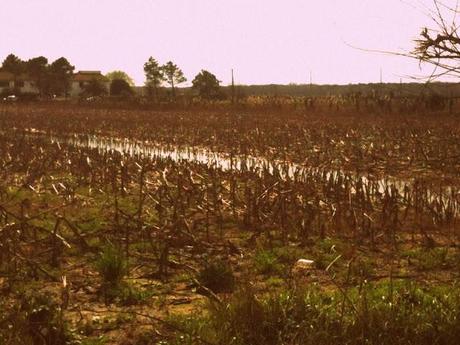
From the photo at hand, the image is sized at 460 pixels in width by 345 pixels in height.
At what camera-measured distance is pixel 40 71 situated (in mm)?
80562

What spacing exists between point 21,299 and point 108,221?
378cm

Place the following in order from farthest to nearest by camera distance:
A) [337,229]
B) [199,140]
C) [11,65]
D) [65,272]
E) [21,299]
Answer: [11,65] → [199,140] → [337,229] → [65,272] → [21,299]

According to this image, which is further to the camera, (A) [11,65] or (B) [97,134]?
(A) [11,65]

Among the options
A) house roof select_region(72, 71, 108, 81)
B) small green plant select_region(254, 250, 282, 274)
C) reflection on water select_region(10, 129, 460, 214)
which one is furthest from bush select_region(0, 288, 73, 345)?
house roof select_region(72, 71, 108, 81)

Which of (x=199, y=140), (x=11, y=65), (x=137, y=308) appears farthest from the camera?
(x=11, y=65)

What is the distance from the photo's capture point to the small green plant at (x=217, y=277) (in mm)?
6096

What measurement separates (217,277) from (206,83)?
5548 centimetres

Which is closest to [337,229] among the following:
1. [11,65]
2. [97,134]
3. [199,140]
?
[199,140]

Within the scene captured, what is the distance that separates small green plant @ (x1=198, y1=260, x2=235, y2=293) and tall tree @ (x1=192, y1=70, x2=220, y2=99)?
53343 mm

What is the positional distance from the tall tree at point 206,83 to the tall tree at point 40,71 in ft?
91.8

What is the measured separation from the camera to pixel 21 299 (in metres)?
5.16

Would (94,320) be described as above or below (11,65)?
below

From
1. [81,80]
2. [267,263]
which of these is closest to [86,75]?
[81,80]

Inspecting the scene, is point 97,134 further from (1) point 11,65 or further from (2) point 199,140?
(1) point 11,65
